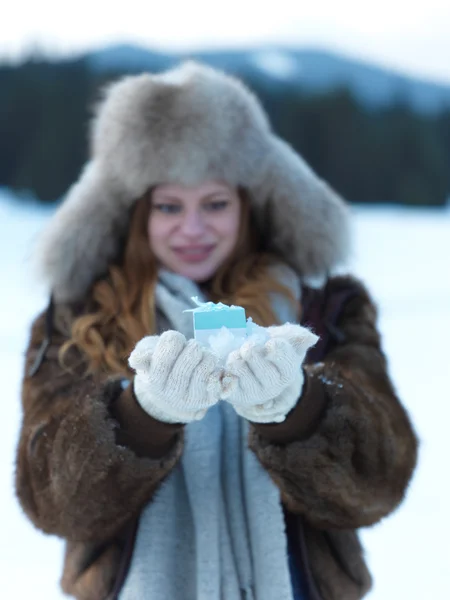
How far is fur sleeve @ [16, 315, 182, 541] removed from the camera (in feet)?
4.04

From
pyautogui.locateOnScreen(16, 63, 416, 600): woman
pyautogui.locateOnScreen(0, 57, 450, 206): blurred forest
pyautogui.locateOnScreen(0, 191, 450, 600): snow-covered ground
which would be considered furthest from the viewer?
pyautogui.locateOnScreen(0, 57, 450, 206): blurred forest

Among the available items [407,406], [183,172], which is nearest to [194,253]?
[183,172]

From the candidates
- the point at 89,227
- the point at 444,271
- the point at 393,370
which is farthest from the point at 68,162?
the point at 89,227

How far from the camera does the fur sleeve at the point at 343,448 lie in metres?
1.24

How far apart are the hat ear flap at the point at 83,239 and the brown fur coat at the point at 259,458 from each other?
7.8 inches

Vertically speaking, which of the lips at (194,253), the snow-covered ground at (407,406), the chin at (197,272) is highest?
the lips at (194,253)

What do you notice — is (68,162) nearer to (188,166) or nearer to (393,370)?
(393,370)

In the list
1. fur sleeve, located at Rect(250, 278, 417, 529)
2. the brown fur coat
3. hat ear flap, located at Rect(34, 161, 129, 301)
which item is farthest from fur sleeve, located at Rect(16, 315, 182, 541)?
hat ear flap, located at Rect(34, 161, 129, 301)

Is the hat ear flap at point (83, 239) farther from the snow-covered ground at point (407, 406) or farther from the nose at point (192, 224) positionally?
the nose at point (192, 224)

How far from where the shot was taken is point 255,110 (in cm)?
162

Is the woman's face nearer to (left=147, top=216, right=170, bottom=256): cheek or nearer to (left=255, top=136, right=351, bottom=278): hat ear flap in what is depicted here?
(left=147, top=216, right=170, bottom=256): cheek

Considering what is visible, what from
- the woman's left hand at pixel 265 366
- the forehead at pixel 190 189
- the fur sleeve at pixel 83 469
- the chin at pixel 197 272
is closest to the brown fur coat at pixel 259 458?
the fur sleeve at pixel 83 469

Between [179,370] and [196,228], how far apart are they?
1.76ft

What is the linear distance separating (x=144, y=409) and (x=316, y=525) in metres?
0.40
